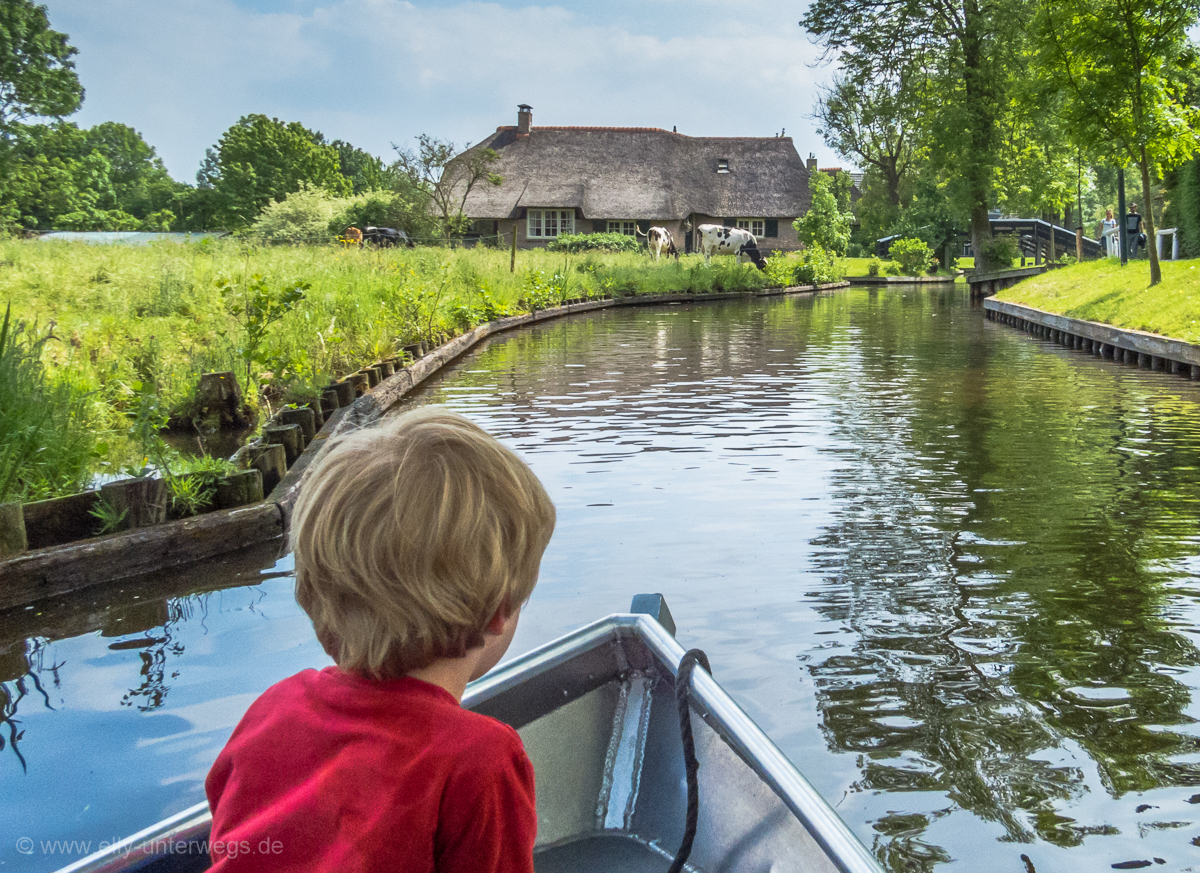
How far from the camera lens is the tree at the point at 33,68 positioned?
43.7 meters

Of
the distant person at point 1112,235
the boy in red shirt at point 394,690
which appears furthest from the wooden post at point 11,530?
the distant person at point 1112,235

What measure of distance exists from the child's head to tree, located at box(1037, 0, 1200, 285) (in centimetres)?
1757

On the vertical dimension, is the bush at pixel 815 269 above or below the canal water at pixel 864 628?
above

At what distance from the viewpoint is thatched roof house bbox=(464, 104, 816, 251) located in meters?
49.8

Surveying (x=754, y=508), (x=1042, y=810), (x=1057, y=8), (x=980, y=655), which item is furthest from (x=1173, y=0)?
(x=1042, y=810)

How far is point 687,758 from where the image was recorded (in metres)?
2.30

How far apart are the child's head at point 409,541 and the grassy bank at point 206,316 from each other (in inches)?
187

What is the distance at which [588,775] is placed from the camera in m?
2.60

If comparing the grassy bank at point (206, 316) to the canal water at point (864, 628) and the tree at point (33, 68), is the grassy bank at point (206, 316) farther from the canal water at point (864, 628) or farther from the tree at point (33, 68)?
the tree at point (33, 68)

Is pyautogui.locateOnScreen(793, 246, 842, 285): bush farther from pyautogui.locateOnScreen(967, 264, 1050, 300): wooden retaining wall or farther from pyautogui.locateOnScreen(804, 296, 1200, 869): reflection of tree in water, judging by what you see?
pyautogui.locateOnScreen(804, 296, 1200, 869): reflection of tree in water

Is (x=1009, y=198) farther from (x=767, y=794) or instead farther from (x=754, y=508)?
(x=767, y=794)

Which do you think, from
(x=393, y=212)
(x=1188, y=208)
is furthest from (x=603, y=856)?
(x=393, y=212)

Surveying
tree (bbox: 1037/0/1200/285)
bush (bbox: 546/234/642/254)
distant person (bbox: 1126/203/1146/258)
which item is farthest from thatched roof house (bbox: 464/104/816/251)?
tree (bbox: 1037/0/1200/285)

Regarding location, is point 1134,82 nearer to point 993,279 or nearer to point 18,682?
point 993,279
